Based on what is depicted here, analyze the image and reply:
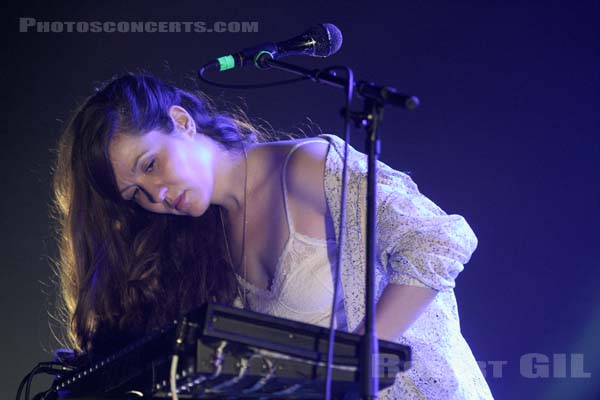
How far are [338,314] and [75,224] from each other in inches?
27.2

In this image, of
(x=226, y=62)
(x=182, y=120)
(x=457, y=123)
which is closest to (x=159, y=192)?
(x=182, y=120)

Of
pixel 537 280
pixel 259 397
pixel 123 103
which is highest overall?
pixel 123 103

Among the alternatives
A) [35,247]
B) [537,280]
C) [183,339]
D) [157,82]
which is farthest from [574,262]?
[183,339]

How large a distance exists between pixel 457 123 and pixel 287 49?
1.58 meters

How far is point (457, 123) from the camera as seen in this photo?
9.78 feet

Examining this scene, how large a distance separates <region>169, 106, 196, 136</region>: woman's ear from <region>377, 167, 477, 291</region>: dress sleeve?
1.71 feet

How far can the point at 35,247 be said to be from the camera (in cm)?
301

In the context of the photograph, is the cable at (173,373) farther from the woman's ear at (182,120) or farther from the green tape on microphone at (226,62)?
the woman's ear at (182,120)

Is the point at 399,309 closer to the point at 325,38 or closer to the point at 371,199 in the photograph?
the point at 371,199

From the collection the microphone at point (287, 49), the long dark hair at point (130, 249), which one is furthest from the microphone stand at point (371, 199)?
the long dark hair at point (130, 249)

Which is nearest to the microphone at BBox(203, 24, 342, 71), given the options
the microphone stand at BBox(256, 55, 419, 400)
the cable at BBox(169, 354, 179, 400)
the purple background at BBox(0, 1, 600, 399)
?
the microphone stand at BBox(256, 55, 419, 400)

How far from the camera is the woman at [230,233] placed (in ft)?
5.12

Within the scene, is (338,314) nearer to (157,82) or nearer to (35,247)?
(157,82)

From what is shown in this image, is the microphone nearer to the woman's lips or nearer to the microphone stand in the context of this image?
the microphone stand
